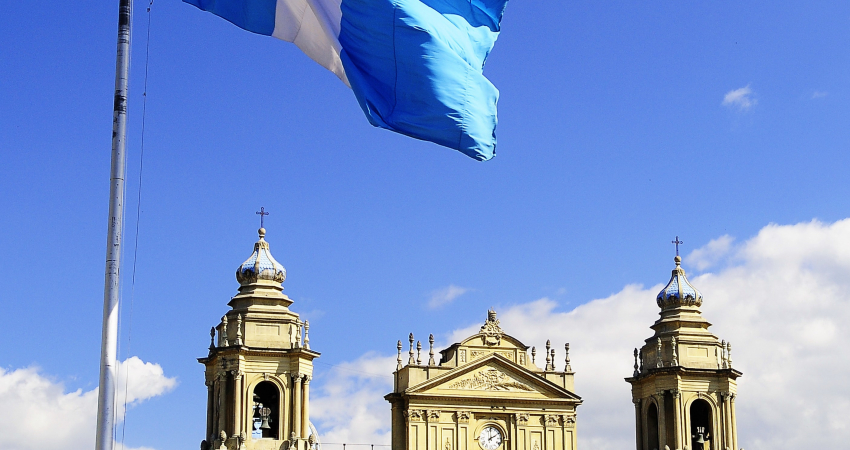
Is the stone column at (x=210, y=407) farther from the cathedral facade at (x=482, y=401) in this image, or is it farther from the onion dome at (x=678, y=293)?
the onion dome at (x=678, y=293)

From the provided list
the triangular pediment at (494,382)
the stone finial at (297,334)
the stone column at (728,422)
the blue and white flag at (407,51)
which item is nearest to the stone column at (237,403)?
the stone finial at (297,334)

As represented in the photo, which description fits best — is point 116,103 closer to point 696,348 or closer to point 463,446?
point 463,446

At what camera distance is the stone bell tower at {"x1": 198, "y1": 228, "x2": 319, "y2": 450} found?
53000 mm

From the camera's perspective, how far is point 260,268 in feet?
186

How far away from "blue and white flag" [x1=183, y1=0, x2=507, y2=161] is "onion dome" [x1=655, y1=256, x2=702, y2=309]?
41.5m

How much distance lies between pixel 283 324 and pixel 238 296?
2.46 m

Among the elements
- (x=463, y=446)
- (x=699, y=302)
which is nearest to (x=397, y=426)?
(x=463, y=446)

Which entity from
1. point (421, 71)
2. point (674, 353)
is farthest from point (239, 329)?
point (421, 71)

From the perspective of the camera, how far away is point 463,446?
55.7 m

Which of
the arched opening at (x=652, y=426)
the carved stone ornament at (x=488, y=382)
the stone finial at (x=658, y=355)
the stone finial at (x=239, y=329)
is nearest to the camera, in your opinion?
the stone finial at (x=239, y=329)

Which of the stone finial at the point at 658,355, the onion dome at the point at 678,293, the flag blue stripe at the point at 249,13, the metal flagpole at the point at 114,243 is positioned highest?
the onion dome at the point at 678,293

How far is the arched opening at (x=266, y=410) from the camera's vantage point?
5403 centimetres

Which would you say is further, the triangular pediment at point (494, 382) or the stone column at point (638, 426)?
the stone column at point (638, 426)

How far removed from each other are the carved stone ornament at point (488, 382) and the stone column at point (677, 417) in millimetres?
7123
